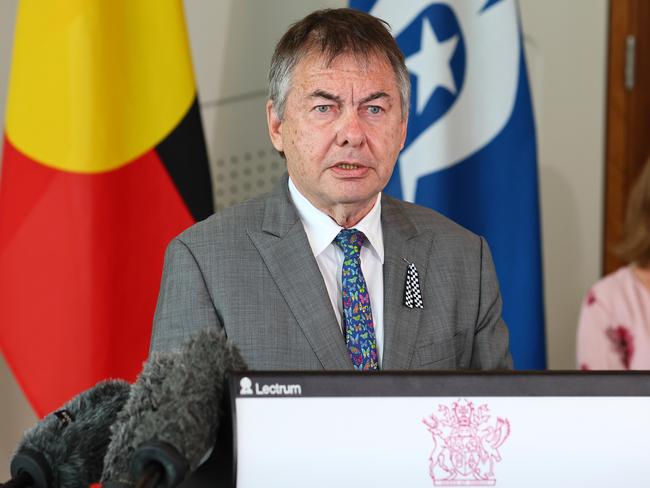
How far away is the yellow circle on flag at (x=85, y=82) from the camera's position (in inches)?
83.7

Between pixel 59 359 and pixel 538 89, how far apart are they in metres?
2.03

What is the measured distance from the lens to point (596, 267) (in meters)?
3.54

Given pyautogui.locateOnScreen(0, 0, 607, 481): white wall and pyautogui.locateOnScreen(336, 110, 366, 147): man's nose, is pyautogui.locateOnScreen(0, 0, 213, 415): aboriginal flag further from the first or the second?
pyautogui.locateOnScreen(336, 110, 366, 147): man's nose

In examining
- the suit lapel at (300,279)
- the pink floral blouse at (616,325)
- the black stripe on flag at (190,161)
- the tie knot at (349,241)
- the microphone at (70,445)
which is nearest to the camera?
the microphone at (70,445)

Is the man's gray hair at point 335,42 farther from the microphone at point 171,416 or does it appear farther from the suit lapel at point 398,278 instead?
the microphone at point 171,416

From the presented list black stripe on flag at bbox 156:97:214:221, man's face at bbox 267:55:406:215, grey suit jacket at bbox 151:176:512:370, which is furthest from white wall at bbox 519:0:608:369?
man's face at bbox 267:55:406:215

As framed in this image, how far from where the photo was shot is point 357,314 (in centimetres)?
150

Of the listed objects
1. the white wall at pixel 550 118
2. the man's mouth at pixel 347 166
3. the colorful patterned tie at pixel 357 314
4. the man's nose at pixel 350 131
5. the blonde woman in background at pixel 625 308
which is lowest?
the colorful patterned tie at pixel 357 314

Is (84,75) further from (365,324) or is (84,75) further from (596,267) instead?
(596,267)

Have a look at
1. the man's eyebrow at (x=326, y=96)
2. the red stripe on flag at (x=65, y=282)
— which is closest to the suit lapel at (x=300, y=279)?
the man's eyebrow at (x=326, y=96)

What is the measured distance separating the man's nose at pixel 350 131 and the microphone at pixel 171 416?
701 mm

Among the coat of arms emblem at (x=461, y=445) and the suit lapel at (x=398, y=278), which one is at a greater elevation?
the suit lapel at (x=398, y=278)

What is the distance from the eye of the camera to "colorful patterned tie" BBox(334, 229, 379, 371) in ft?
4.83

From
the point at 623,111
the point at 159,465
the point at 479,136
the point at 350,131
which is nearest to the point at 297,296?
the point at 350,131
